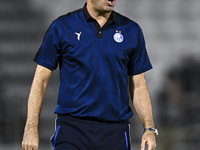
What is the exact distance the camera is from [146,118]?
3.49m

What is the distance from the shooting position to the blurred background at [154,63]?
17.9 ft

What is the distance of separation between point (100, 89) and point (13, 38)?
8.23ft

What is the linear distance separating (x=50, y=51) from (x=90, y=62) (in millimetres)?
312

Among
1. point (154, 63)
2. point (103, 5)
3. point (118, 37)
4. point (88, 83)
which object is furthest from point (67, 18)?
point (154, 63)

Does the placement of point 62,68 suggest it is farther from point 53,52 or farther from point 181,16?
point 181,16

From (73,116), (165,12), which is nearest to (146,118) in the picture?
(73,116)

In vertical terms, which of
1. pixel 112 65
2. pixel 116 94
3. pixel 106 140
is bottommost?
pixel 106 140

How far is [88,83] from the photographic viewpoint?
323 centimetres

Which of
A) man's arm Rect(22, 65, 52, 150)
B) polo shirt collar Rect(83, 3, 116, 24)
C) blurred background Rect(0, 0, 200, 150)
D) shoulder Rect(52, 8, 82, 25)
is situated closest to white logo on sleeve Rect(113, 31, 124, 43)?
polo shirt collar Rect(83, 3, 116, 24)

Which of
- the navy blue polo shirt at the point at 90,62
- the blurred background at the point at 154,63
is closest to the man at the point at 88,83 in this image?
the navy blue polo shirt at the point at 90,62

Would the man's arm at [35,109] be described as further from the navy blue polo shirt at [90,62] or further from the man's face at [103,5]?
the man's face at [103,5]


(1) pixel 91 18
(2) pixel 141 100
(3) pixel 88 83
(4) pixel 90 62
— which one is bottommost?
(2) pixel 141 100

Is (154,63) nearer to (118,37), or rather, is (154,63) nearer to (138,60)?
(138,60)

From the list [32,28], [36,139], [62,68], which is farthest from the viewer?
[32,28]
